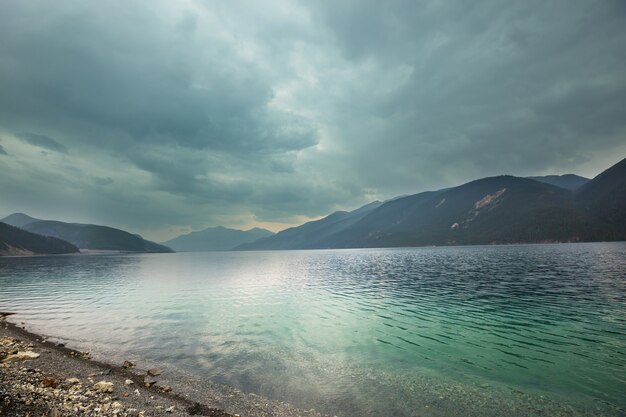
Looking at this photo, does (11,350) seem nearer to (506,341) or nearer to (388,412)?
(388,412)

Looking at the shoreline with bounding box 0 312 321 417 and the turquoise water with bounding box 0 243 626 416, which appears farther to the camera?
the turquoise water with bounding box 0 243 626 416

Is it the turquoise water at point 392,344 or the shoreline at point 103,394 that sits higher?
the shoreline at point 103,394

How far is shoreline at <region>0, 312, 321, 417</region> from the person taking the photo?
45.1 feet

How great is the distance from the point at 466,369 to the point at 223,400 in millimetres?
17196

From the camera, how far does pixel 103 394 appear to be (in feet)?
54.1

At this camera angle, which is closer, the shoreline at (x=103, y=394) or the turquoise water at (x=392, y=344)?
the shoreline at (x=103, y=394)

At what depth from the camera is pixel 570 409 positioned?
54.3 ft

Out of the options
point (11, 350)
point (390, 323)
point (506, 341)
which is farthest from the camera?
point (390, 323)

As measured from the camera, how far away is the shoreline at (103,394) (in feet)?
45.1

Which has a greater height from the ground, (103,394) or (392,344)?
(103,394)

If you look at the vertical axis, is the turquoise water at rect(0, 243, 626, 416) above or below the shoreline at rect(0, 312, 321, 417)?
below

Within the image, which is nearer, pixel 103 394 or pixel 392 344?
pixel 103 394

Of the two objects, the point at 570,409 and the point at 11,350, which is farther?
the point at 11,350

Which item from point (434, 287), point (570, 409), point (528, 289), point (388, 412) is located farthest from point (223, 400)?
point (528, 289)
